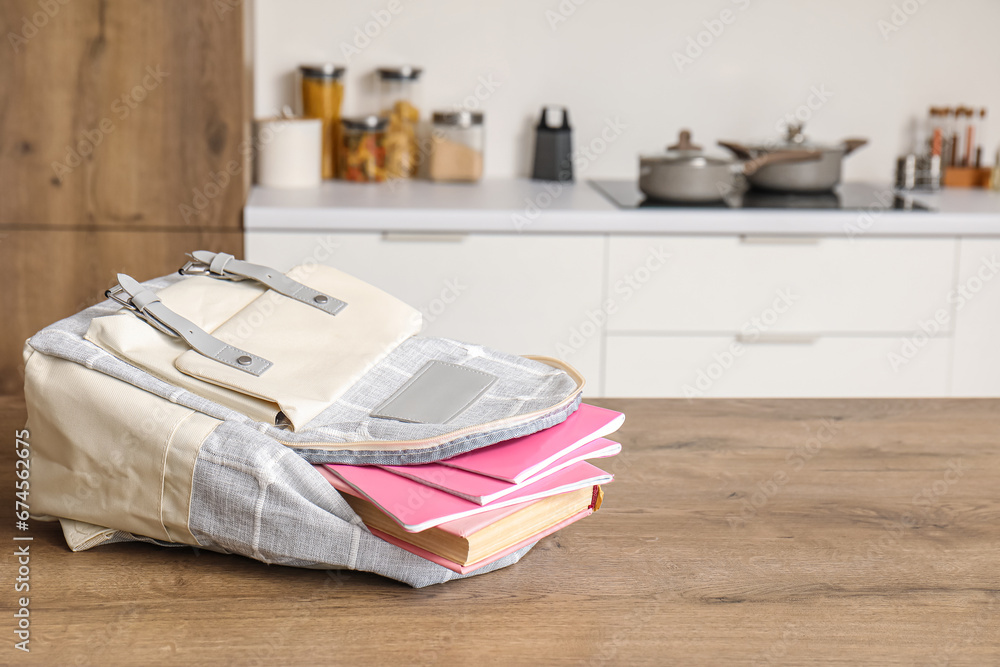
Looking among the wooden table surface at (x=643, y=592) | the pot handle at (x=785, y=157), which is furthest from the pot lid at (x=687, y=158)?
the wooden table surface at (x=643, y=592)

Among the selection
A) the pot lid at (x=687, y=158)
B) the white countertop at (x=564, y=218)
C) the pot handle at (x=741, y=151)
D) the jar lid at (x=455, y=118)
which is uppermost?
the jar lid at (x=455, y=118)

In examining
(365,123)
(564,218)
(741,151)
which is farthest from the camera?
(365,123)

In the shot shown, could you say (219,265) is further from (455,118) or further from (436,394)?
(455,118)

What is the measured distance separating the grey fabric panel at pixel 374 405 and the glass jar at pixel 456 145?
186cm

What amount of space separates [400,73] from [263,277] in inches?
74.2

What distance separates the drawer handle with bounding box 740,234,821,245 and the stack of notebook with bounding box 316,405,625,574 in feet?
5.21

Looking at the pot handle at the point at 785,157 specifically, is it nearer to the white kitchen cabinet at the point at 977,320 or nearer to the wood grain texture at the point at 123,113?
the white kitchen cabinet at the point at 977,320

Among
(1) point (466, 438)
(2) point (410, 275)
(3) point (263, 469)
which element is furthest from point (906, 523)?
(2) point (410, 275)

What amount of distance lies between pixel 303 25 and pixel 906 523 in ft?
7.36

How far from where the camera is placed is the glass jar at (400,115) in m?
2.60

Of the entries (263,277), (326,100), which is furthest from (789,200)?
(263,277)

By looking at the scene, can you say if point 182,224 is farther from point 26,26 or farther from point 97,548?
point 97,548

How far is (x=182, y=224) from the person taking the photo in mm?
2123

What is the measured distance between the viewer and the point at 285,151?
2.41 metres
